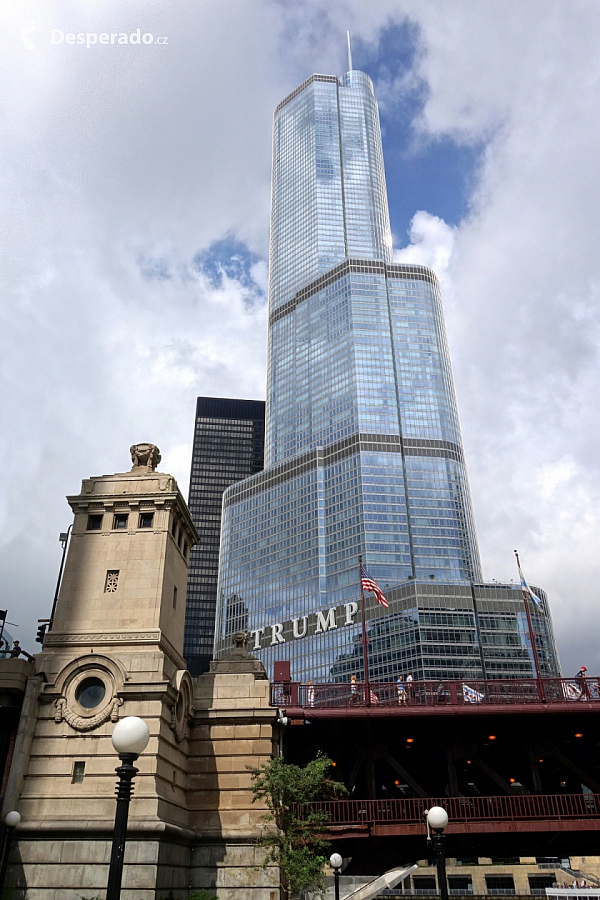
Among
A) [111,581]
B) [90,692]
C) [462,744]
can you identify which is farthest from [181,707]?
[462,744]

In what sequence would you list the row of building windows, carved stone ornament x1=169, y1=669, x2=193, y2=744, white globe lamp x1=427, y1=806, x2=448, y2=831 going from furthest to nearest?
1. the row of building windows
2. carved stone ornament x1=169, y1=669, x2=193, y2=744
3. white globe lamp x1=427, y1=806, x2=448, y2=831

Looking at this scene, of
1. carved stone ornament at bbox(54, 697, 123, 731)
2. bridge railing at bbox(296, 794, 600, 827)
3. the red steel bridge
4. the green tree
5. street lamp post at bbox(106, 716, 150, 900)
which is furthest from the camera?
the red steel bridge

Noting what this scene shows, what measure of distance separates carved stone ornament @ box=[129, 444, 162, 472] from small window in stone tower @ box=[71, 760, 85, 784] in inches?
513

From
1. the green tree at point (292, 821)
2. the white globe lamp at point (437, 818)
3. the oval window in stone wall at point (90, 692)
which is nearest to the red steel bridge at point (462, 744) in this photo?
the green tree at point (292, 821)

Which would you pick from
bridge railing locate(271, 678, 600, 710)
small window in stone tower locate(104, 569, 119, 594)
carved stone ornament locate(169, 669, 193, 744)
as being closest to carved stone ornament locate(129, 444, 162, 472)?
small window in stone tower locate(104, 569, 119, 594)

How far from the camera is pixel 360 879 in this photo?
191ft

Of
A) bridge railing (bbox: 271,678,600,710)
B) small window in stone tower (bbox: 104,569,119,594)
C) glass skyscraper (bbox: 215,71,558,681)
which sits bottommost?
bridge railing (bbox: 271,678,600,710)

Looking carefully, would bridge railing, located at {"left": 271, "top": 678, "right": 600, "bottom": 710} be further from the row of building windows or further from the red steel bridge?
the row of building windows

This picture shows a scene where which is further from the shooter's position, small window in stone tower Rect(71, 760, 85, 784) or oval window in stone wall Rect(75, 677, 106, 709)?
oval window in stone wall Rect(75, 677, 106, 709)

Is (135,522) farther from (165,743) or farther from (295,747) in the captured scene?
(295,747)

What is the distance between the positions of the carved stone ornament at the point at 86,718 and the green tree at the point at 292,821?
625 cm

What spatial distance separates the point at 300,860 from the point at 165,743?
685cm

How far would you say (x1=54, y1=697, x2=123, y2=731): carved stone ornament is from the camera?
26.8 meters

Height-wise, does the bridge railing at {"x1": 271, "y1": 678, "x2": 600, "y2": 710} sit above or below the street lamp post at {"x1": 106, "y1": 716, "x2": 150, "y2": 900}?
above
